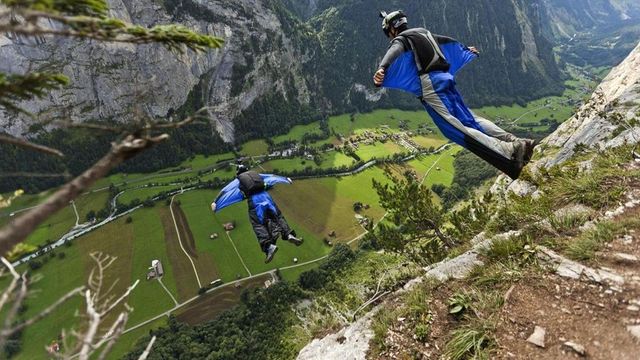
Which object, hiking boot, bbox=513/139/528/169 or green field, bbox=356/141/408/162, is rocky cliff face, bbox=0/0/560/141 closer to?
green field, bbox=356/141/408/162

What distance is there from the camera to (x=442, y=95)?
7.93m

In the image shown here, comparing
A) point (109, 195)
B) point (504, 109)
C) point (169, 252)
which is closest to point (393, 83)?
point (169, 252)

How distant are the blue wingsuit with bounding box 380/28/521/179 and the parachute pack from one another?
6.36m

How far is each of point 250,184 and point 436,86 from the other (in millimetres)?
7100

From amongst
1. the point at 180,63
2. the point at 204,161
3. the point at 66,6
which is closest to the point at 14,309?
the point at 66,6

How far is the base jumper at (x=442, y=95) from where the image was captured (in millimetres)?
7281

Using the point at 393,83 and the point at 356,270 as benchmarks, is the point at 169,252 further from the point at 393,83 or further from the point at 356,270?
the point at 393,83

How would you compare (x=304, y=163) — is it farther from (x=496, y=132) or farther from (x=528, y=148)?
(x=528, y=148)

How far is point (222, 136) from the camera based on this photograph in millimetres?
146750

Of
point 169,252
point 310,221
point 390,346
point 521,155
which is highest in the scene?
point 521,155

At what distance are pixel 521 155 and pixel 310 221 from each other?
272 ft

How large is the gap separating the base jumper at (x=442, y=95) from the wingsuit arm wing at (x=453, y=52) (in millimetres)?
440

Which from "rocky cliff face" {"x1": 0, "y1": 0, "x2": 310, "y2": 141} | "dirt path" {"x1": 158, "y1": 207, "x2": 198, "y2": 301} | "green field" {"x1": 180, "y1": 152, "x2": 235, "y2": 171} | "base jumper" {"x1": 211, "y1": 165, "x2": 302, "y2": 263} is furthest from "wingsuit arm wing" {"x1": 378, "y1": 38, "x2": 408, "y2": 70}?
"green field" {"x1": 180, "y1": 152, "x2": 235, "y2": 171}

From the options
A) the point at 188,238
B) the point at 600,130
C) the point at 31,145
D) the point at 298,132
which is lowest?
the point at 188,238
